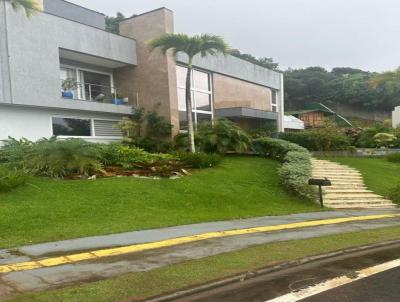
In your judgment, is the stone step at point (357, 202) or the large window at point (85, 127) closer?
the stone step at point (357, 202)

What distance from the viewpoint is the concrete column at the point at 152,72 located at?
25281mm

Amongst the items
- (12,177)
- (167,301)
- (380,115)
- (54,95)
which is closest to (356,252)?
(167,301)

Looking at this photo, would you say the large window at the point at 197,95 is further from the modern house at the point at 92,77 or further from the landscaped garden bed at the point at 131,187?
the landscaped garden bed at the point at 131,187

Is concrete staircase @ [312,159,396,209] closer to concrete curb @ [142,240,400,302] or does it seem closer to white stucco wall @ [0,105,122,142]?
concrete curb @ [142,240,400,302]

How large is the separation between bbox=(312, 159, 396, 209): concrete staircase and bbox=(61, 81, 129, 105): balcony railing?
10.5m

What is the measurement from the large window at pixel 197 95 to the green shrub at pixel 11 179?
12767 mm

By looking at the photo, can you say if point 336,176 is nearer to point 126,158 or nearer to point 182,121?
point 182,121

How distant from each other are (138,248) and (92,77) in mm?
17755

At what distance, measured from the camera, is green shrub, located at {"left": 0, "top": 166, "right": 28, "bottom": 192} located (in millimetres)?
13570

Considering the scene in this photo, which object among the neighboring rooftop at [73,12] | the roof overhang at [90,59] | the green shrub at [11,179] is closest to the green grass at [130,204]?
the green shrub at [11,179]

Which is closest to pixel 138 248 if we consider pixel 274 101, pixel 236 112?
pixel 236 112

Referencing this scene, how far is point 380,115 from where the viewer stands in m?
73.2

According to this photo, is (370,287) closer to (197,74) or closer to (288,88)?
(197,74)

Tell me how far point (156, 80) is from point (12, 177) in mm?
12569
